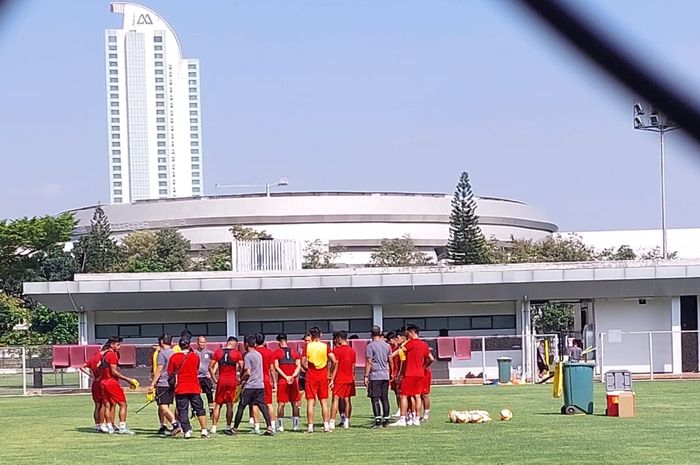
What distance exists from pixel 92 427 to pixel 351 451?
7630mm

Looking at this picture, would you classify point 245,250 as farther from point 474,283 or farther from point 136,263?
point 136,263

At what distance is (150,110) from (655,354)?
27.0 m

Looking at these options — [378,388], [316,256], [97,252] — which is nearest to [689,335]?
[378,388]

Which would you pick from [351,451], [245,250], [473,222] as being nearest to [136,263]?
[473,222]

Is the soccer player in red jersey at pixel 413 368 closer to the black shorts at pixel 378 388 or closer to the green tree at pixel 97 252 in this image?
the black shorts at pixel 378 388

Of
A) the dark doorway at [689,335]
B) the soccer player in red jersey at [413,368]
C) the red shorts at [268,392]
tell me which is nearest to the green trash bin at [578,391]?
the soccer player in red jersey at [413,368]

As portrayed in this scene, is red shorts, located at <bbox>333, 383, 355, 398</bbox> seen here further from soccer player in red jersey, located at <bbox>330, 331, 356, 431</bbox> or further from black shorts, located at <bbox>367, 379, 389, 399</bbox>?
black shorts, located at <bbox>367, 379, 389, 399</bbox>

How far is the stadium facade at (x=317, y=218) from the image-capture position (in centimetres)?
11675

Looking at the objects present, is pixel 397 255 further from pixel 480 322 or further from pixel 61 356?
pixel 61 356

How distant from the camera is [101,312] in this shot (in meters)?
43.6

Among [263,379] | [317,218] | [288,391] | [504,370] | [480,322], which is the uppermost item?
[317,218]

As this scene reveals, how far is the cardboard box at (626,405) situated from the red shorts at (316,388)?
19.2ft

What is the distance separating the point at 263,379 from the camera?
18.9m

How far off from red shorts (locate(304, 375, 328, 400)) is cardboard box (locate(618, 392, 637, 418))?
19.2ft
